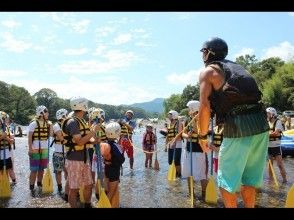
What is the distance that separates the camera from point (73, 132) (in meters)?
6.12

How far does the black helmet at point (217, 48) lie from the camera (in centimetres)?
372

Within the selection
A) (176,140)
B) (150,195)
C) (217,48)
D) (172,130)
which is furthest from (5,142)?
(217,48)

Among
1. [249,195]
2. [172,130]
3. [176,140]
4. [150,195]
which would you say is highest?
[172,130]

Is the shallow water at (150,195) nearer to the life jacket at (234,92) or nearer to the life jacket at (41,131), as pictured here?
the life jacket at (41,131)

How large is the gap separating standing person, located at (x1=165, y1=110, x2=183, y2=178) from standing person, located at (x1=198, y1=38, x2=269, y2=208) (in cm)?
796

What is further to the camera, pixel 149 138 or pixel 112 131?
pixel 149 138

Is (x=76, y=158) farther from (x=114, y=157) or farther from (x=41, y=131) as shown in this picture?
(x=41, y=131)

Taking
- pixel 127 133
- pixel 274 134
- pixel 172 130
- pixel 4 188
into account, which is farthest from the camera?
pixel 127 133

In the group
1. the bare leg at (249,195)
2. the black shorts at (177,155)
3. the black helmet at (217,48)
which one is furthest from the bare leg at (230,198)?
the black shorts at (177,155)

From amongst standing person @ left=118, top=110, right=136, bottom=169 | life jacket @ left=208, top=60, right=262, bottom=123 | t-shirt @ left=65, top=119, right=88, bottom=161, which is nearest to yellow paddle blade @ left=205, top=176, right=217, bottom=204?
t-shirt @ left=65, top=119, right=88, bottom=161

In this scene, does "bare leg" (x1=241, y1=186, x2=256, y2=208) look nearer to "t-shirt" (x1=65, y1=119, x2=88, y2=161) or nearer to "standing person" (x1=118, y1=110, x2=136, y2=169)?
"t-shirt" (x1=65, y1=119, x2=88, y2=161)

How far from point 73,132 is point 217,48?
10.2ft

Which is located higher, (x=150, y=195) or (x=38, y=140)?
(x=38, y=140)
